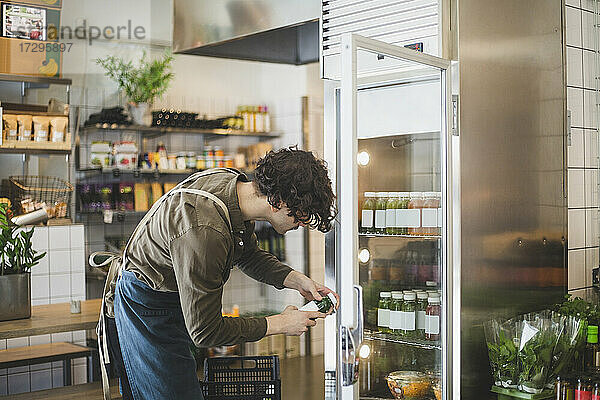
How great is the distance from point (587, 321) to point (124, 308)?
5.91 feet

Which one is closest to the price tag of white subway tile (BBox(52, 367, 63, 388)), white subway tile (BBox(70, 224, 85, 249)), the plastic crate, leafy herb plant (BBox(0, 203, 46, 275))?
white subway tile (BBox(70, 224, 85, 249))

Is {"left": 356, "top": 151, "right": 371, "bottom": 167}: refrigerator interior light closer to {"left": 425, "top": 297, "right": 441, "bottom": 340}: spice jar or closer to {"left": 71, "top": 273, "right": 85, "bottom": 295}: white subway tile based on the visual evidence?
{"left": 425, "top": 297, "right": 441, "bottom": 340}: spice jar

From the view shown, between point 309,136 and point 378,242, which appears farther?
point 309,136

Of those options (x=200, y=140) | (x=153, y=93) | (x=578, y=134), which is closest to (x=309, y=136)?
(x=200, y=140)

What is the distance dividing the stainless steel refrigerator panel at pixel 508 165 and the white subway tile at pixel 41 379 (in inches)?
134

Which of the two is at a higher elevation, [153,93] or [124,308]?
[153,93]

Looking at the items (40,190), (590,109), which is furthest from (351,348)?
(40,190)

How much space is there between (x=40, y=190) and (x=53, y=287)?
73cm

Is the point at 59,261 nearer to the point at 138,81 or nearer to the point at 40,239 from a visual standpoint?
the point at 40,239

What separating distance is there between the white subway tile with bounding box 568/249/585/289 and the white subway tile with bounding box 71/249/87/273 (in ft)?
11.1

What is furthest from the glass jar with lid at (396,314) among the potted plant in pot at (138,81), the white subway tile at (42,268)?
the potted plant in pot at (138,81)

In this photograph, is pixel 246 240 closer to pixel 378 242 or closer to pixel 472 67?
pixel 378 242

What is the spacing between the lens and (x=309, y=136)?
6.17 m

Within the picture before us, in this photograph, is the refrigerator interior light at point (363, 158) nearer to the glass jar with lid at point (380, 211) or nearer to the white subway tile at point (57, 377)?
the glass jar with lid at point (380, 211)
